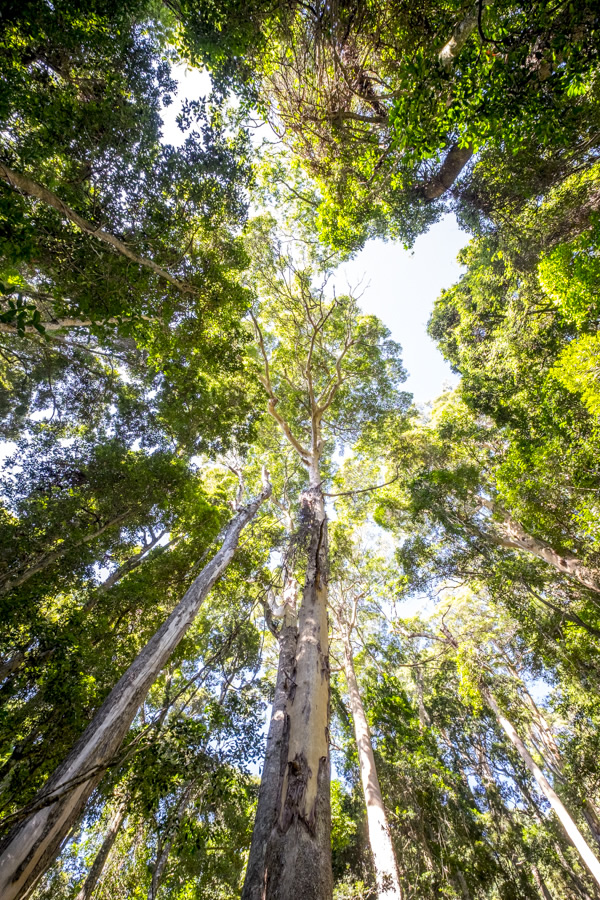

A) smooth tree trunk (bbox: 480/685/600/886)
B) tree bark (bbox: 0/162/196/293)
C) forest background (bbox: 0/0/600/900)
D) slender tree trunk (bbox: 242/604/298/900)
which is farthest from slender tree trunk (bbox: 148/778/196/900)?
smooth tree trunk (bbox: 480/685/600/886)

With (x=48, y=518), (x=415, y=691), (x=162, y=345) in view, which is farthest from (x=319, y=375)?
(x=415, y=691)

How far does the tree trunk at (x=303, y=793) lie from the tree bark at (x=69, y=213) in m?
5.61

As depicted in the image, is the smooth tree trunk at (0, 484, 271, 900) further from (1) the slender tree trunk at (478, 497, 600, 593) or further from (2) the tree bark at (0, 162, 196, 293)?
(1) the slender tree trunk at (478, 497, 600, 593)

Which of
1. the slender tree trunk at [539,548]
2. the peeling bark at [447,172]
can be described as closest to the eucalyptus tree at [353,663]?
the slender tree trunk at [539,548]

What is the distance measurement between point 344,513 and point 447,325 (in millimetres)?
10477

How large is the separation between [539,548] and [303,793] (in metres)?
9.02

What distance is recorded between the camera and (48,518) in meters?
6.84

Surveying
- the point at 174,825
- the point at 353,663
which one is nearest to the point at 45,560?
the point at 174,825

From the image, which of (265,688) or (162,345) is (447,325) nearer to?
(162,345)

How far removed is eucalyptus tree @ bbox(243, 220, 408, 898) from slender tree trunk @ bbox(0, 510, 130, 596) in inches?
185

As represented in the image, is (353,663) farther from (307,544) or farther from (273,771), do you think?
(307,544)

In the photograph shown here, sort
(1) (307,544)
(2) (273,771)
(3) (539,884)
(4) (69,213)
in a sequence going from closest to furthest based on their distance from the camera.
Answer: (2) (273,771)
(4) (69,213)
(1) (307,544)
(3) (539,884)

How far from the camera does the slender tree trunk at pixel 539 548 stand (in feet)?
24.2

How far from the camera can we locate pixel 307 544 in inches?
211
